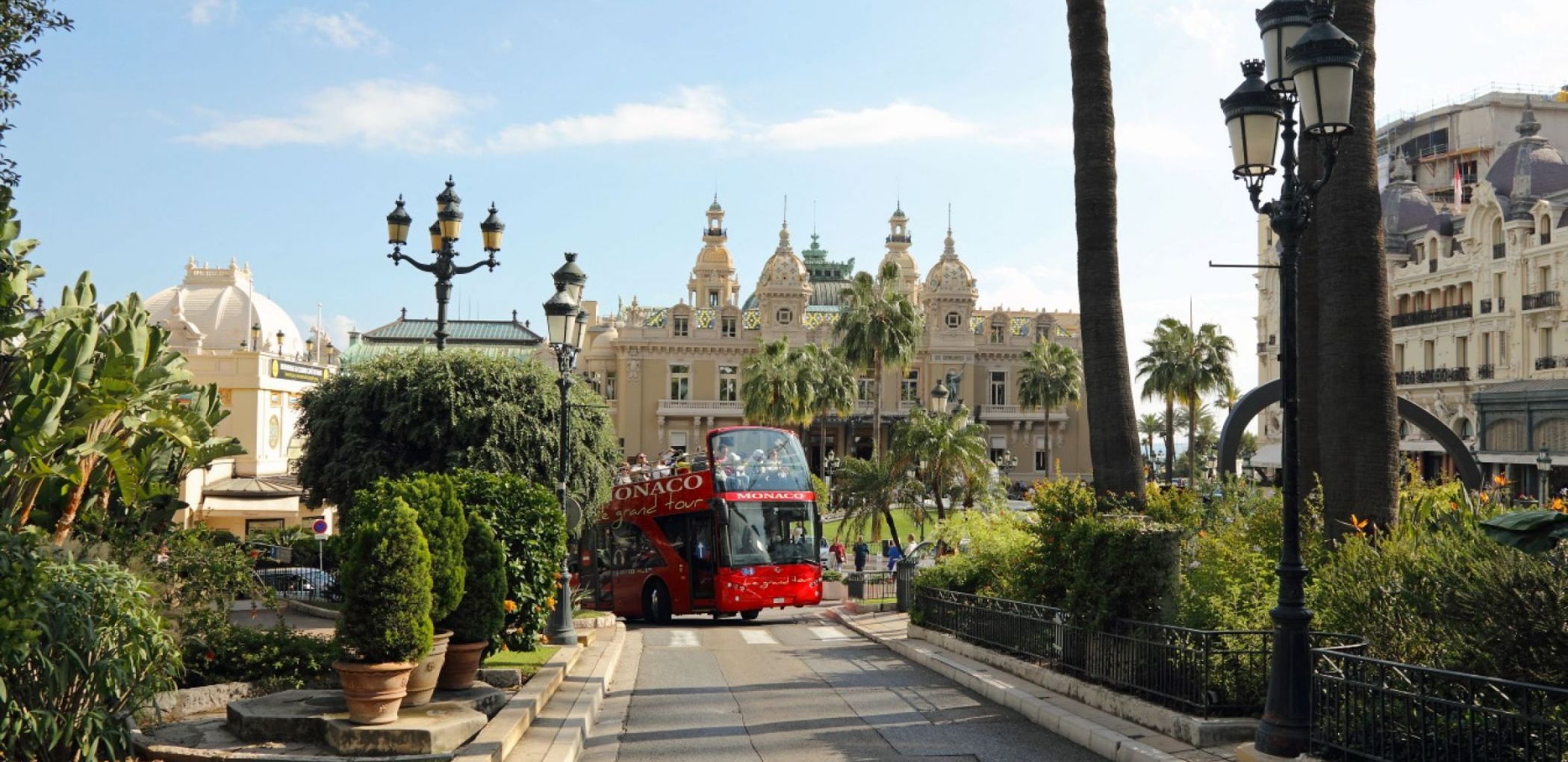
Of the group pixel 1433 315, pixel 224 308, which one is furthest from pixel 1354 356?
pixel 224 308

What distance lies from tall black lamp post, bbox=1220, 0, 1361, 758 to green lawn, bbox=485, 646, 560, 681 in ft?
27.5

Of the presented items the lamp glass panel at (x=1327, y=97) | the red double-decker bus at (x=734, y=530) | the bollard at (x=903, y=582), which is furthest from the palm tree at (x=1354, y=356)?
the bollard at (x=903, y=582)

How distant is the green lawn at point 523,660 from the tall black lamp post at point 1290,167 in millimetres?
8378

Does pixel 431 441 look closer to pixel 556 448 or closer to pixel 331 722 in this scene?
pixel 556 448

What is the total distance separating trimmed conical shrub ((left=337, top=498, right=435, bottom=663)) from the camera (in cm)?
1004

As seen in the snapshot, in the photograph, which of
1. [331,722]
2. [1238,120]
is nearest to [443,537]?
[331,722]

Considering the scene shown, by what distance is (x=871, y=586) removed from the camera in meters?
36.4

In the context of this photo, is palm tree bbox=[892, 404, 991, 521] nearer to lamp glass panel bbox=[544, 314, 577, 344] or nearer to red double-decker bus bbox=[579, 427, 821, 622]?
red double-decker bus bbox=[579, 427, 821, 622]

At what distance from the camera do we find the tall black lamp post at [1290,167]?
9.18 metres

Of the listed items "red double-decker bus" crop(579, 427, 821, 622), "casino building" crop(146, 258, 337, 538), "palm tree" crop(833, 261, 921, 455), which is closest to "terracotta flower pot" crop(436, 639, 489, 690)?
"red double-decker bus" crop(579, 427, 821, 622)

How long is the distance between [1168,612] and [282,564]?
24840 mm

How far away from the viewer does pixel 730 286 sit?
3730 inches

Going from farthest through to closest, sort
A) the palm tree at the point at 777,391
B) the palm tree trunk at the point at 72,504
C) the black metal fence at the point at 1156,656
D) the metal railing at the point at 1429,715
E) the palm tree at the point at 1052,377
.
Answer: the palm tree at the point at 1052,377 → the palm tree at the point at 777,391 → the palm tree trunk at the point at 72,504 → the black metal fence at the point at 1156,656 → the metal railing at the point at 1429,715

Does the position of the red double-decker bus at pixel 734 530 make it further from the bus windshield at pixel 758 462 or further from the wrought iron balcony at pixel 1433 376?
the wrought iron balcony at pixel 1433 376
